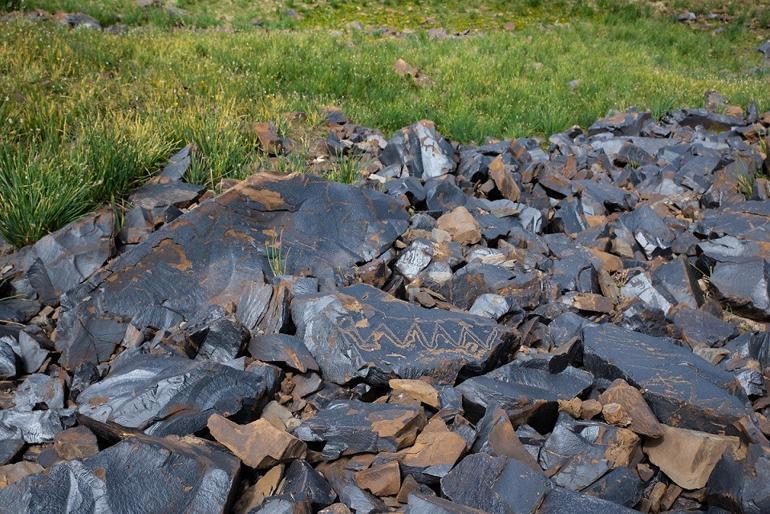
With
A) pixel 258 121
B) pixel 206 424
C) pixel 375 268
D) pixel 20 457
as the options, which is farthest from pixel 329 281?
pixel 258 121

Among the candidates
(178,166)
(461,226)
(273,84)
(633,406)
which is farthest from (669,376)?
(273,84)

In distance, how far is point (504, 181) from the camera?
631 centimetres

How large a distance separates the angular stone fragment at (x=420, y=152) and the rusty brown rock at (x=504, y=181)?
1.66ft

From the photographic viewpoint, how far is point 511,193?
6281mm

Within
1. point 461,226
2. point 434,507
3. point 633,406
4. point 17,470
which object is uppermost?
point 434,507

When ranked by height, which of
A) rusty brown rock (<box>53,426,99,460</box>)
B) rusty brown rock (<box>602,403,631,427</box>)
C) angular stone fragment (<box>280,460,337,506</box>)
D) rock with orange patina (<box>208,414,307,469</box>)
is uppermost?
rock with orange patina (<box>208,414,307,469</box>)

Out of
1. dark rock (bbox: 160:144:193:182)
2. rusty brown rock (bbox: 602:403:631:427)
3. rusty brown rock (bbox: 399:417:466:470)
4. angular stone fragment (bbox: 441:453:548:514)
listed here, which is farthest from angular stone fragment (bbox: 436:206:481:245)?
angular stone fragment (bbox: 441:453:548:514)

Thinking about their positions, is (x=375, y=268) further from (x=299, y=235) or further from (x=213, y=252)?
(x=213, y=252)

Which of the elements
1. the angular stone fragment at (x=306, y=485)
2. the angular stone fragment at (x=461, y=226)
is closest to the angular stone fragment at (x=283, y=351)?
the angular stone fragment at (x=306, y=485)

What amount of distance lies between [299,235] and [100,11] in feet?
33.9

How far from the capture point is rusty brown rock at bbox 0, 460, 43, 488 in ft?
9.14

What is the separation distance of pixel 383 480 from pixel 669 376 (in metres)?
1.69

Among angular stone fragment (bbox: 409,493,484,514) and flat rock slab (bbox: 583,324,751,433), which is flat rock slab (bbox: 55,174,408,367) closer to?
flat rock slab (bbox: 583,324,751,433)

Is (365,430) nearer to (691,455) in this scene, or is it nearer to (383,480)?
(383,480)
